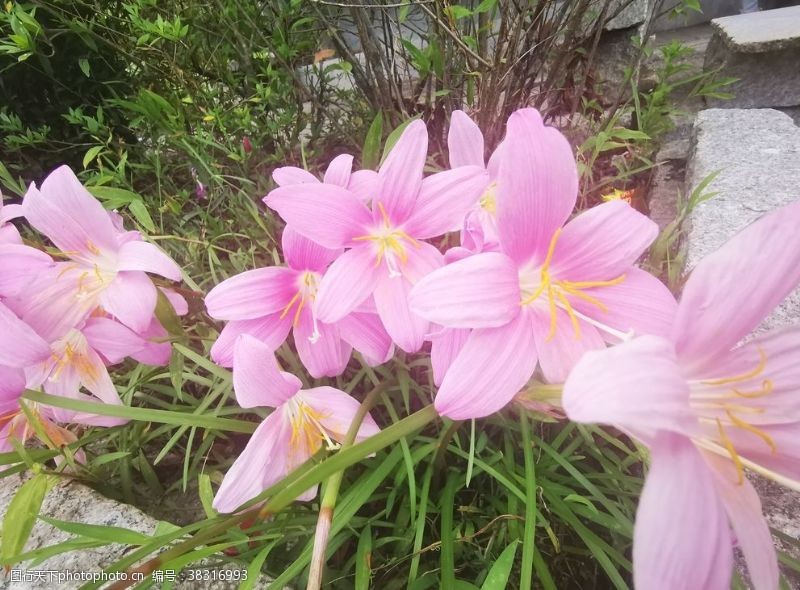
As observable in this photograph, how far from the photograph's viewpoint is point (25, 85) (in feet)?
4.38

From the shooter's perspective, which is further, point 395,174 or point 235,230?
point 235,230

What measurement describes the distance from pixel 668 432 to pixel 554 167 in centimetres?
16

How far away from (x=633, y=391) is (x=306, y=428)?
1.08 feet

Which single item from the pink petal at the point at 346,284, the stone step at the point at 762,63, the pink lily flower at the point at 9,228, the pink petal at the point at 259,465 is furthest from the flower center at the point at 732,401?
the stone step at the point at 762,63

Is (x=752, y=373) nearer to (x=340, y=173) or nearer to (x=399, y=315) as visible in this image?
(x=399, y=315)

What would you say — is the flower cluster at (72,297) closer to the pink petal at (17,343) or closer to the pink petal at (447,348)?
the pink petal at (17,343)

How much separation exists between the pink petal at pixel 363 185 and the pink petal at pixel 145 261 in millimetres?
167

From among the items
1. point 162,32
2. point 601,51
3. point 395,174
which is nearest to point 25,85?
point 162,32

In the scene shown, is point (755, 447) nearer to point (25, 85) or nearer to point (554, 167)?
point (554, 167)

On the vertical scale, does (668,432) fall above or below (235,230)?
above

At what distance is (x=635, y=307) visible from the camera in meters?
0.31

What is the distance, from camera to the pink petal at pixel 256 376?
1.25 ft

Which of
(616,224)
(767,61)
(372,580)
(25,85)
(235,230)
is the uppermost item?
(25,85)

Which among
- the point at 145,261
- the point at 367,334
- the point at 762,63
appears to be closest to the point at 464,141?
the point at 367,334
